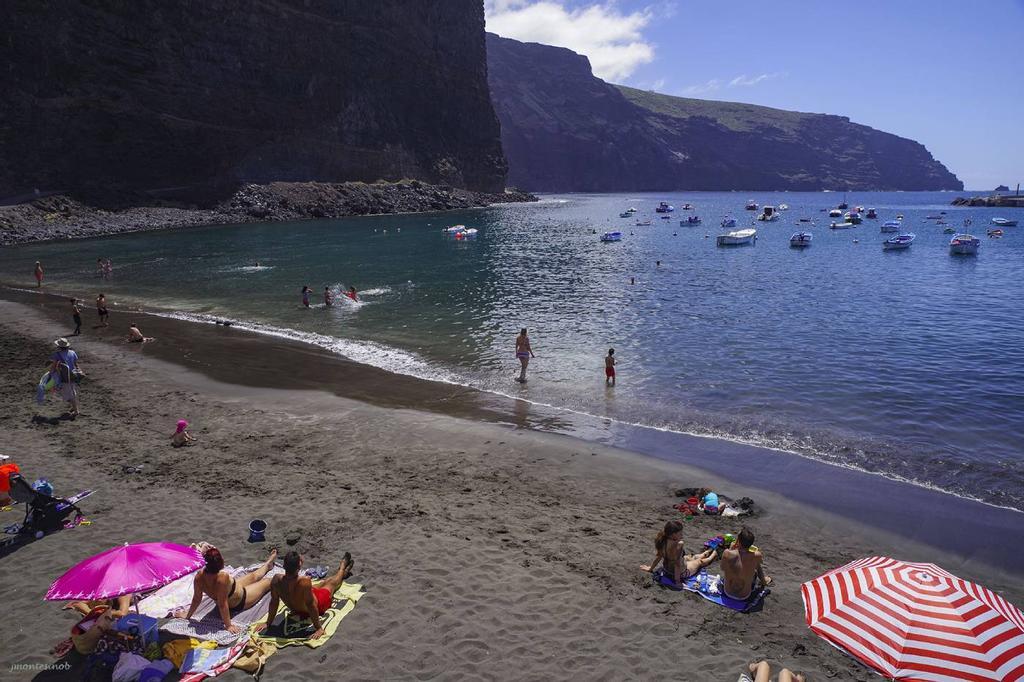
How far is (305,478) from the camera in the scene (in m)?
12.9

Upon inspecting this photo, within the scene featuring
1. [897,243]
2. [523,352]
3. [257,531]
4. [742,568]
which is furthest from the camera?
[897,243]

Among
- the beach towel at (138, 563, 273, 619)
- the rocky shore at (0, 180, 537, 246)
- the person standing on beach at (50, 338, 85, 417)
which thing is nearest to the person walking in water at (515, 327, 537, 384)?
the person standing on beach at (50, 338, 85, 417)

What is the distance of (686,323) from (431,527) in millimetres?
21631

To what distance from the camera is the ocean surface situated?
16875mm

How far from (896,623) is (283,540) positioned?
8.81m

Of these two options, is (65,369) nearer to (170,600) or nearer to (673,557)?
(170,600)

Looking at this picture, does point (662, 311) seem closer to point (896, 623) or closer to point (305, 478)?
point (305, 478)

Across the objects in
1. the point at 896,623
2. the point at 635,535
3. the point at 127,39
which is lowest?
the point at 635,535

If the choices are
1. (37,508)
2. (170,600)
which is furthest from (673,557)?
(37,508)

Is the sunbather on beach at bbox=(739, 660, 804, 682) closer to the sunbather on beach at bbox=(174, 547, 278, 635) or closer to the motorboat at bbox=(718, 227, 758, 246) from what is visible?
the sunbather on beach at bbox=(174, 547, 278, 635)

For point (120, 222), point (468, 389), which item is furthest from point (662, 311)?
point (120, 222)

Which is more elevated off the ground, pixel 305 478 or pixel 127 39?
pixel 127 39

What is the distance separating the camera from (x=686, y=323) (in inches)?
1166

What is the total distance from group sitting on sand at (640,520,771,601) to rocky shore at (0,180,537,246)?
258ft
